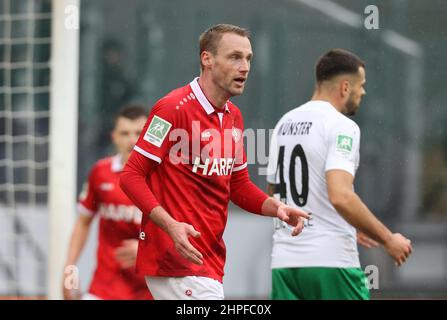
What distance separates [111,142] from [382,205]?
267 centimetres

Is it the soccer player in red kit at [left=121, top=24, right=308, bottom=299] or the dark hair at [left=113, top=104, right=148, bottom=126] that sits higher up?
→ the dark hair at [left=113, top=104, right=148, bottom=126]

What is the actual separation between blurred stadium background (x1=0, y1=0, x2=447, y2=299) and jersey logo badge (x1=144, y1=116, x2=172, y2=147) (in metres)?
3.51

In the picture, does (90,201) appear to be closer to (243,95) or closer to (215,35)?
(215,35)

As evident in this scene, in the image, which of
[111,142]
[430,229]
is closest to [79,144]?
[111,142]

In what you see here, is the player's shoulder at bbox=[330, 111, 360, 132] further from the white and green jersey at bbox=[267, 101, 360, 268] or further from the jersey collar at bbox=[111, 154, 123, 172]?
the jersey collar at bbox=[111, 154, 123, 172]

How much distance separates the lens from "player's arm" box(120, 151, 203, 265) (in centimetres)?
423

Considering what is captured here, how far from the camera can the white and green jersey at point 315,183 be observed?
5.20 meters

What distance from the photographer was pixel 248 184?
4.88 metres

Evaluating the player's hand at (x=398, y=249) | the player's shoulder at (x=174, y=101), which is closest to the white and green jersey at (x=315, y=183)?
the player's hand at (x=398, y=249)

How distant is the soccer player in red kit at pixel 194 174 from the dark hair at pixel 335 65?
2.50 feet

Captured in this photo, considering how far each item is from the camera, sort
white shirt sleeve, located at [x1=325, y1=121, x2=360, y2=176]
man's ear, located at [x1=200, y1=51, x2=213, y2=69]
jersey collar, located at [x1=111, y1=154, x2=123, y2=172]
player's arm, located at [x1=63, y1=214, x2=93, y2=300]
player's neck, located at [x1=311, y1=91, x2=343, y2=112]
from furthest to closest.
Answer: jersey collar, located at [x1=111, y1=154, x2=123, y2=172], player's arm, located at [x1=63, y1=214, x2=93, y2=300], player's neck, located at [x1=311, y1=91, x2=343, y2=112], white shirt sleeve, located at [x1=325, y1=121, x2=360, y2=176], man's ear, located at [x1=200, y1=51, x2=213, y2=69]

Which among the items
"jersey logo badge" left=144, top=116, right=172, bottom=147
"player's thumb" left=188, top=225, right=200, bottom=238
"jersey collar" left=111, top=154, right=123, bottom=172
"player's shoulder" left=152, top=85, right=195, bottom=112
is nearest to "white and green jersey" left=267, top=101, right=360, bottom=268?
"player's shoulder" left=152, top=85, right=195, bottom=112

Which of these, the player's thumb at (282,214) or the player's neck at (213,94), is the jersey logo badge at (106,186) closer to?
the player's neck at (213,94)
